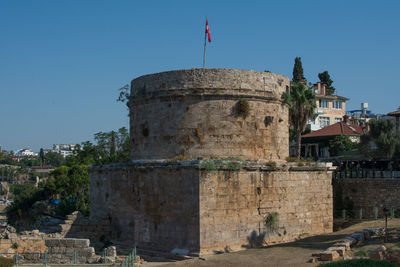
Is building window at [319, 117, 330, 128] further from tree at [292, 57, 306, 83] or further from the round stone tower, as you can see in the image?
the round stone tower

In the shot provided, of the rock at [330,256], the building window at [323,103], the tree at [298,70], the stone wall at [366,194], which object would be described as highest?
the tree at [298,70]

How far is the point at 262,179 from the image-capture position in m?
18.5

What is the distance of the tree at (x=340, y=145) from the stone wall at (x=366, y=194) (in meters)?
11.8

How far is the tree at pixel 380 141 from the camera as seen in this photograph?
31719 millimetres

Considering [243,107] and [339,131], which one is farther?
[339,131]

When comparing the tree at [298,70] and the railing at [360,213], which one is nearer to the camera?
the railing at [360,213]

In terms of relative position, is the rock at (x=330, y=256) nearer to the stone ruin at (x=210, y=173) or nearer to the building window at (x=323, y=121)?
the stone ruin at (x=210, y=173)

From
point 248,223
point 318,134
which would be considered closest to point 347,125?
point 318,134

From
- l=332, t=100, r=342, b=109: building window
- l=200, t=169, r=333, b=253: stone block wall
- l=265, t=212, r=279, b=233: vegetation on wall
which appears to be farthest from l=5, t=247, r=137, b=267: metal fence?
l=332, t=100, r=342, b=109: building window

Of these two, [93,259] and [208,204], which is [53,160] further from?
[208,204]

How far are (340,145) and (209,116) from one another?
22330mm

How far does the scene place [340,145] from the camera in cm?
3809

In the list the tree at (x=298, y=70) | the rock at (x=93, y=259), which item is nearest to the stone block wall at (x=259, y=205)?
the rock at (x=93, y=259)

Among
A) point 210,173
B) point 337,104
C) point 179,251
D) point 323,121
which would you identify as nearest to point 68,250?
point 179,251
